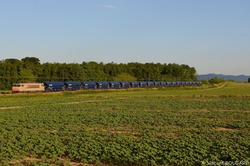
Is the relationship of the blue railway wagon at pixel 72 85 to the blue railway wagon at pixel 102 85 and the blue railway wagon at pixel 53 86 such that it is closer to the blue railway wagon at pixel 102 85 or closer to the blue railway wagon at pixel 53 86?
the blue railway wagon at pixel 53 86

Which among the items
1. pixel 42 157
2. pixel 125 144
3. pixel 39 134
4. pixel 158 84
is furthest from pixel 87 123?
pixel 158 84

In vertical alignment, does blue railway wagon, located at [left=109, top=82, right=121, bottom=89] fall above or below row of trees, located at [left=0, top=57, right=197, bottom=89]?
below

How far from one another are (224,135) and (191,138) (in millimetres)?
3222

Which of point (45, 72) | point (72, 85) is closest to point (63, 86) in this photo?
point (72, 85)

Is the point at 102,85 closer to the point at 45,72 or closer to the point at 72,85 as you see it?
the point at 72,85

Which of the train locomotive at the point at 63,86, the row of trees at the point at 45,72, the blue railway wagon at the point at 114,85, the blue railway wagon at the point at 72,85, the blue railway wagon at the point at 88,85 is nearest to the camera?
the train locomotive at the point at 63,86

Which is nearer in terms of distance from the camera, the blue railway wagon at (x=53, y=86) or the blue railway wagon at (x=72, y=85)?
the blue railway wagon at (x=53, y=86)

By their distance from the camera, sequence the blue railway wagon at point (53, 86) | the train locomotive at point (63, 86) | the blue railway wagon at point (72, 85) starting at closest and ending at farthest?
the train locomotive at point (63, 86) → the blue railway wagon at point (53, 86) → the blue railway wagon at point (72, 85)

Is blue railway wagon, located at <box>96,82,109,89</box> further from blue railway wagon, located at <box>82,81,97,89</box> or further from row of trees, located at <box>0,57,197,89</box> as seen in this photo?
row of trees, located at <box>0,57,197,89</box>

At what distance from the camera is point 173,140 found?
64.4ft

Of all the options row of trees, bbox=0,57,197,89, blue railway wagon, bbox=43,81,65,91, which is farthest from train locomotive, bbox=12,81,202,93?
row of trees, bbox=0,57,197,89

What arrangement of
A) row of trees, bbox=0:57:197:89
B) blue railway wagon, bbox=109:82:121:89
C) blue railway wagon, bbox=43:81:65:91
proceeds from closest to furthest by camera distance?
blue railway wagon, bbox=43:81:65:91 → blue railway wagon, bbox=109:82:121:89 → row of trees, bbox=0:57:197:89

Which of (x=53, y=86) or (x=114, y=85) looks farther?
(x=114, y=85)

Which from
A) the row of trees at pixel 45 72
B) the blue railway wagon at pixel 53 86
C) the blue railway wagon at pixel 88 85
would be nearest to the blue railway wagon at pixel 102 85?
the blue railway wagon at pixel 88 85
